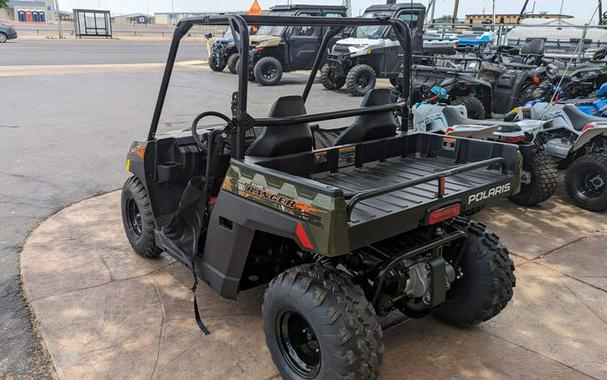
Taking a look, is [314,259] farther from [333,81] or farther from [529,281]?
[333,81]

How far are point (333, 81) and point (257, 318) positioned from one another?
40.5 ft

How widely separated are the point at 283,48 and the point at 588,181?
12043 mm

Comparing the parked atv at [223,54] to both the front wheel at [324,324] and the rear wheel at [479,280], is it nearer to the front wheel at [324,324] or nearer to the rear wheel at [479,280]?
the rear wheel at [479,280]

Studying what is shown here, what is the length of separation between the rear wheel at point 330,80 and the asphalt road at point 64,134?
38cm

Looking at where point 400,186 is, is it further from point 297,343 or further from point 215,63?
point 215,63

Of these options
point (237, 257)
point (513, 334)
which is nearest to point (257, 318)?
point (237, 257)

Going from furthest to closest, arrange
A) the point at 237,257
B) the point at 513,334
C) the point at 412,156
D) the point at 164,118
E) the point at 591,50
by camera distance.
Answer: the point at 591,50 → the point at 164,118 → the point at 412,156 → the point at 513,334 → the point at 237,257

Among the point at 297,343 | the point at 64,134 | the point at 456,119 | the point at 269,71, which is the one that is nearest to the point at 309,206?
the point at 297,343

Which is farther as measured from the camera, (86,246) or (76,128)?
(76,128)

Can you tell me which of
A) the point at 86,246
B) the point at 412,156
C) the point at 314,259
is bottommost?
the point at 86,246

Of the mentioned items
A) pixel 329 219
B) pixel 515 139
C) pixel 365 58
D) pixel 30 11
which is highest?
pixel 30 11

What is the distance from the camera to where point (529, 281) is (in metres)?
4.08

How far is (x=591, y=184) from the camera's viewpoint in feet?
19.3

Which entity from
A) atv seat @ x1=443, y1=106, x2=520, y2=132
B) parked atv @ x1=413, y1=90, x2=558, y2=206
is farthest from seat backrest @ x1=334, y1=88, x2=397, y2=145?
atv seat @ x1=443, y1=106, x2=520, y2=132
